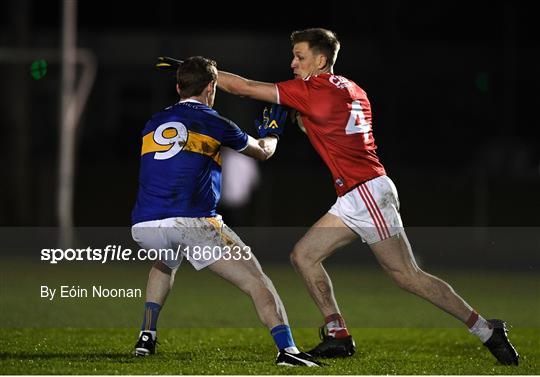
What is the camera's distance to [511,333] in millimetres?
10508

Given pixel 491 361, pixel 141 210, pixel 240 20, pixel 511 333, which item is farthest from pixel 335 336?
pixel 240 20

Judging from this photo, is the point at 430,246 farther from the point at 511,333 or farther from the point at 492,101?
the point at 492,101

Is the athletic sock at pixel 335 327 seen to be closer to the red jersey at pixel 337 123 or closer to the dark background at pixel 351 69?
the red jersey at pixel 337 123

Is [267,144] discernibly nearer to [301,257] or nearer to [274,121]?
[274,121]

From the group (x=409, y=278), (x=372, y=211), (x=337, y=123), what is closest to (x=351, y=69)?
(x=337, y=123)

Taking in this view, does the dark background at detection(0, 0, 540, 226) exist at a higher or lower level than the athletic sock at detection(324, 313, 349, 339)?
lower

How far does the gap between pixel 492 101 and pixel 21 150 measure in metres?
24.3

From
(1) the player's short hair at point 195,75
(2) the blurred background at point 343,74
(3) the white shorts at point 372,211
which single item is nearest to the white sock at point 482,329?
(3) the white shorts at point 372,211

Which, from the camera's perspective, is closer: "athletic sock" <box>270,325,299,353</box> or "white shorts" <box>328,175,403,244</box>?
"athletic sock" <box>270,325,299,353</box>

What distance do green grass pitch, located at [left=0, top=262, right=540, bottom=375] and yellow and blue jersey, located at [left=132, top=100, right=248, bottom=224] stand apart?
1.05 m

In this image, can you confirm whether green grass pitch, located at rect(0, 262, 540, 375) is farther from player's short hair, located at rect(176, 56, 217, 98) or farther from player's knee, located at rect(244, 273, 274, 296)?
player's short hair, located at rect(176, 56, 217, 98)

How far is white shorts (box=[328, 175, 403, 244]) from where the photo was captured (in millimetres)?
8242

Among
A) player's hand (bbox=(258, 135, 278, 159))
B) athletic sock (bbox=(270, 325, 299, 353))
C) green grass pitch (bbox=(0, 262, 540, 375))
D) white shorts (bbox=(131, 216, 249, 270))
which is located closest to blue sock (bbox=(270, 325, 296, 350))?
athletic sock (bbox=(270, 325, 299, 353))

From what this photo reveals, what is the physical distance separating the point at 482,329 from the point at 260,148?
1916 millimetres
